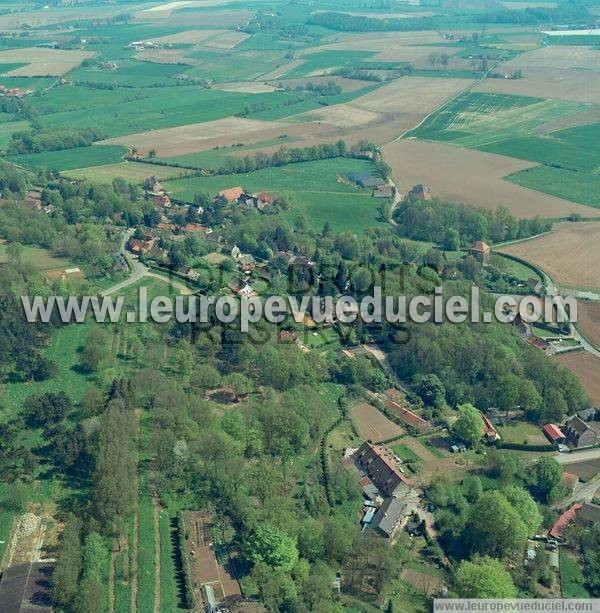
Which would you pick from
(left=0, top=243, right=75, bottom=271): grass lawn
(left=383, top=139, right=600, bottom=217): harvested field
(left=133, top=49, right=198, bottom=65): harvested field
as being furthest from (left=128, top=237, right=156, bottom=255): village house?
(left=133, top=49, right=198, bottom=65): harvested field

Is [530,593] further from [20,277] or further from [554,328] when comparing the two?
[20,277]

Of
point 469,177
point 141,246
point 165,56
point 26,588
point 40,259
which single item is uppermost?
point 165,56

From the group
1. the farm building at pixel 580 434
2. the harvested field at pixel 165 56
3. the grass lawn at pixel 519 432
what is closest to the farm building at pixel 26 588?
the grass lawn at pixel 519 432

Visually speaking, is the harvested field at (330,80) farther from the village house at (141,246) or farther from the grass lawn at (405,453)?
the grass lawn at (405,453)

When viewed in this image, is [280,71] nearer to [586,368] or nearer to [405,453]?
[586,368]

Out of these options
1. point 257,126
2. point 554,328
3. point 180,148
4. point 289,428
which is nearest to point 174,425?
point 289,428

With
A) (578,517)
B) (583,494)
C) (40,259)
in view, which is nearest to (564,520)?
(578,517)
